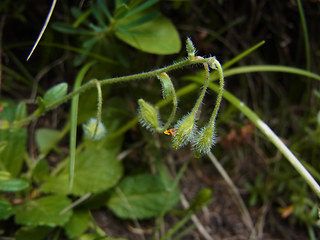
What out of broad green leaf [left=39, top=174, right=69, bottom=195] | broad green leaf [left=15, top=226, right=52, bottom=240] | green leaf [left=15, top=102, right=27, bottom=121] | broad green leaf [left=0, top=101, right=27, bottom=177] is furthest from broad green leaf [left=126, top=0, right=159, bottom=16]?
broad green leaf [left=15, top=226, right=52, bottom=240]

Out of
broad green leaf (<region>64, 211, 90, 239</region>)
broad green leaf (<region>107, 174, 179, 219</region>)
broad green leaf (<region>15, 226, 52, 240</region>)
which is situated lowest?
broad green leaf (<region>107, 174, 179, 219</region>)

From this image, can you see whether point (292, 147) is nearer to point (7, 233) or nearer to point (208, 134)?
point (208, 134)

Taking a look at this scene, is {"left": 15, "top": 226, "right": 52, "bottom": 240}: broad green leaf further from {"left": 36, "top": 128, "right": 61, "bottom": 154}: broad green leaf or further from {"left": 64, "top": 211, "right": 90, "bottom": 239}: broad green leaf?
{"left": 36, "top": 128, "right": 61, "bottom": 154}: broad green leaf

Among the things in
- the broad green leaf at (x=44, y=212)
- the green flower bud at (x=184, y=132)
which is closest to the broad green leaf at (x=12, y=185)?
the broad green leaf at (x=44, y=212)

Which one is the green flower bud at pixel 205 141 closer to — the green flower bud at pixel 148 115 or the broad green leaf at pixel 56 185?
the green flower bud at pixel 148 115

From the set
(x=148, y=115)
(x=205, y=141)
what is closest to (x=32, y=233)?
(x=148, y=115)

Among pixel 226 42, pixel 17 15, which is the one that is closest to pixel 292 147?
pixel 226 42

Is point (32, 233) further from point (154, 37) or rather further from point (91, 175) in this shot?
point (154, 37)
